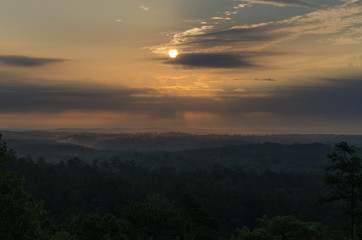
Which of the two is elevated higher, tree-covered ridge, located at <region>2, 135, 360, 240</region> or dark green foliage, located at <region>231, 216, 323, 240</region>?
dark green foliage, located at <region>231, 216, 323, 240</region>

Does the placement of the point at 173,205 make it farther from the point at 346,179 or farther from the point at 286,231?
the point at 346,179

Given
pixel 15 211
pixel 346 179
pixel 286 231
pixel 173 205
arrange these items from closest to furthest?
1. pixel 15 211
2. pixel 346 179
3. pixel 286 231
4. pixel 173 205

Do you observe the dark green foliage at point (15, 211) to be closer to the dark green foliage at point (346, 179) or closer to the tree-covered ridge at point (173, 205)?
the dark green foliage at point (346, 179)

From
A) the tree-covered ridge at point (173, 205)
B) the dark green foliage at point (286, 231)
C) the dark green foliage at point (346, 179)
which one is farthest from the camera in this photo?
the tree-covered ridge at point (173, 205)

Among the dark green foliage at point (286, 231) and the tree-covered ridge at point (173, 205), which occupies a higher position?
the dark green foliage at point (286, 231)

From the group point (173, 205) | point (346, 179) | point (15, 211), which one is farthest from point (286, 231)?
point (173, 205)

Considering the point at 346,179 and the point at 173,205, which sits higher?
the point at 346,179

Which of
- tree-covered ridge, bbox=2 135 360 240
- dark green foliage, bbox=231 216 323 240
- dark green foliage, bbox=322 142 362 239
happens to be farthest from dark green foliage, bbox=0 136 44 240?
dark green foliage, bbox=231 216 323 240

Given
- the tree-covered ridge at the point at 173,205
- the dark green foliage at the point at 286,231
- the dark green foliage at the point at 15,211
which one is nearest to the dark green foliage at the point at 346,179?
the dark green foliage at the point at 286,231

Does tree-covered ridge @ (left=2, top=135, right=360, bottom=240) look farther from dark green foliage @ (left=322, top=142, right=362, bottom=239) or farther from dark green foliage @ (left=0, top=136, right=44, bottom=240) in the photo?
dark green foliage @ (left=0, top=136, right=44, bottom=240)

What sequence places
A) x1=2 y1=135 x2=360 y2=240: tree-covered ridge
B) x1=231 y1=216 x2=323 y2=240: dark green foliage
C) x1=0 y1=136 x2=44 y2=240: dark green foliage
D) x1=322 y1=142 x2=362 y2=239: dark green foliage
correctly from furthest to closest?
x1=2 y1=135 x2=360 y2=240: tree-covered ridge
x1=231 y1=216 x2=323 y2=240: dark green foliage
x1=322 y1=142 x2=362 y2=239: dark green foliage
x1=0 y1=136 x2=44 y2=240: dark green foliage

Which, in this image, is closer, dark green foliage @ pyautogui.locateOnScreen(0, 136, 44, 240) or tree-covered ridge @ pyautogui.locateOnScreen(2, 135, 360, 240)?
dark green foliage @ pyautogui.locateOnScreen(0, 136, 44, 240)

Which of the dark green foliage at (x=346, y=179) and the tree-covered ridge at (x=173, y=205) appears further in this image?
the tree-covered ridge at (x=173, y=205)

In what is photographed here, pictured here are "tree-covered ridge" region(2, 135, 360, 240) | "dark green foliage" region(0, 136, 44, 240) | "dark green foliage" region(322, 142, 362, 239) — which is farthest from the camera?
"tree-covered ridge" region(2, 135, 360, 240)
